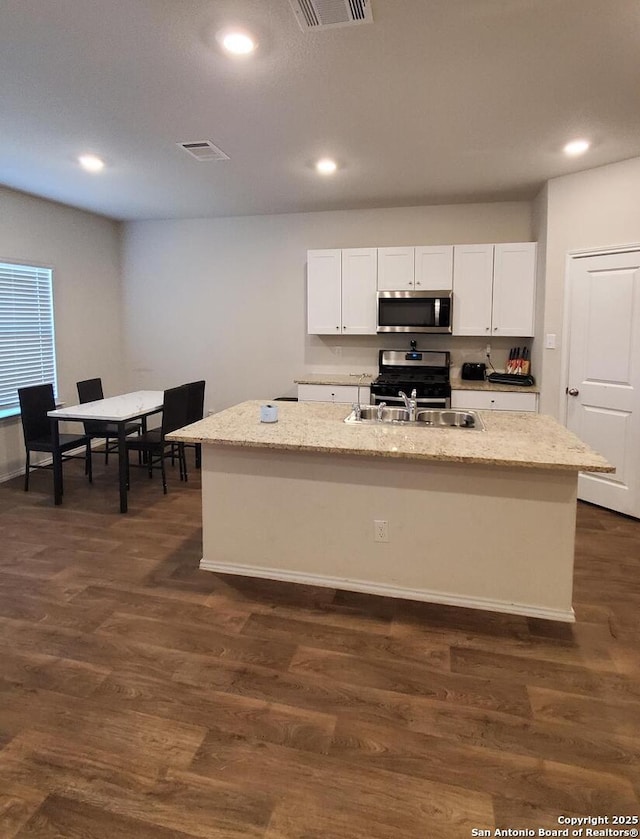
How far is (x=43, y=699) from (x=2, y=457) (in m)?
3.38

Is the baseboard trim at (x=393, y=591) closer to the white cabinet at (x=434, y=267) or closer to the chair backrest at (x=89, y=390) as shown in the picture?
the chair backrest at (x=89, y=390)

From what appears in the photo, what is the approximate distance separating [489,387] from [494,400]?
133mm

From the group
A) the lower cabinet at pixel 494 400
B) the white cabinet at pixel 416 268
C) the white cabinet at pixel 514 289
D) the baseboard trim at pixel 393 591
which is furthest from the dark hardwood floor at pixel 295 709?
the white cabinet at pixel 416 268

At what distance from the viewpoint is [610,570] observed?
118 inches

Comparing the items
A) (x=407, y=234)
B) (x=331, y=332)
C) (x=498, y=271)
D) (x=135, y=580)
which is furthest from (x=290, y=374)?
(x=135, y=580)

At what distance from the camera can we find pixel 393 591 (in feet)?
8.75

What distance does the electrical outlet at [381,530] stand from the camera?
8.64ft

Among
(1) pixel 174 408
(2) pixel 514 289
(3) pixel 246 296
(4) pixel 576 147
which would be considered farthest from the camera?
(3) pixel 246 296

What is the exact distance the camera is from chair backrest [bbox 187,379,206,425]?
15.3 ft

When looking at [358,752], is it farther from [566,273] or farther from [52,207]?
[52,207]

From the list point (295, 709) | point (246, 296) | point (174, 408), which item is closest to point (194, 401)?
point (174, 408)

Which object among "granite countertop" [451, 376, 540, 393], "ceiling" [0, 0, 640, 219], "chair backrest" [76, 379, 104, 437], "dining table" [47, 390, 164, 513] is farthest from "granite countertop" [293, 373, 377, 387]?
"chair backrest" [76, 379, 104, 437]

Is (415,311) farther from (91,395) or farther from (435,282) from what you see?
(91,395)

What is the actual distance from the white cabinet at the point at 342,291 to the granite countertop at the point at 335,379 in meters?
0.46
